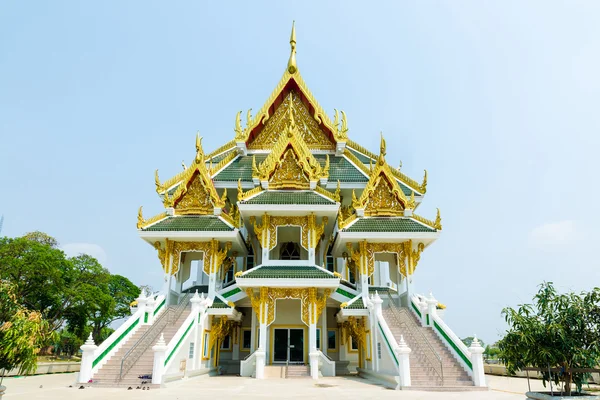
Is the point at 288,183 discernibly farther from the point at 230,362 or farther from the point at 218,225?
the point at 230,362

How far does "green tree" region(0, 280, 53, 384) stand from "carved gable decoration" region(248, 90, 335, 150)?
1308 cm

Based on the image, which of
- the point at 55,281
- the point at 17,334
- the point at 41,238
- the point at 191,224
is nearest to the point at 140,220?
the point at 191,224

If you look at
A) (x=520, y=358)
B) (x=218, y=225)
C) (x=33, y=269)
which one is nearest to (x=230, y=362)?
(x=218, y=225)

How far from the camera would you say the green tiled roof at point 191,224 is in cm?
1365

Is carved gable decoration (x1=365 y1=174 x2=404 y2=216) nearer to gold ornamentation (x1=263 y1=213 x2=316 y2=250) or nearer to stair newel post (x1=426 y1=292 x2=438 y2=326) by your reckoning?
gold ornamentation (x1=263 y1=213 x2=316 y2=250)

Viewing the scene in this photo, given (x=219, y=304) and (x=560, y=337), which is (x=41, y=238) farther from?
(x=560, y=337)

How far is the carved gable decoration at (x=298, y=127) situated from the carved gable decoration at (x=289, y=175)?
3.74 m

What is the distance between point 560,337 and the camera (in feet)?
19.6

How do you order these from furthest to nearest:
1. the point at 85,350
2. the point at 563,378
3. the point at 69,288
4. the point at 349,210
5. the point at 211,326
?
the point at 69,288 < the point at 349,210 < the point at 211,326 < the point at 85,350 < the point at 563,378

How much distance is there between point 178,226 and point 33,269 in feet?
56.3

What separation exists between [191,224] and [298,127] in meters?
7.15

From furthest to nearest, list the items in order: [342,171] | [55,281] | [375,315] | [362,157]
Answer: [55,281] < [362,157] < [342,171] < [375,315]

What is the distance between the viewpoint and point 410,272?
45.1 ft

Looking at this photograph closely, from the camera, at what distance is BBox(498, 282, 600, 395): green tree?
235 inches
